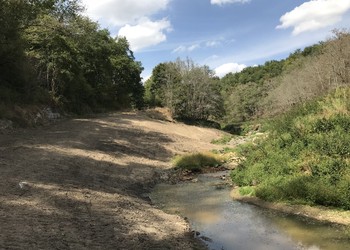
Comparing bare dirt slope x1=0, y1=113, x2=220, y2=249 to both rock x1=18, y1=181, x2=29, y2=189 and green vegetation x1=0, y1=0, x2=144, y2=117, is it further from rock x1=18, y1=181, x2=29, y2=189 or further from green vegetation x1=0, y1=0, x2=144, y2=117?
green vegetation x1=0, y1=0, x2=144, y2=117

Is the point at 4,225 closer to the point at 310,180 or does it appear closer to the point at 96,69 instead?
the point at 310,180

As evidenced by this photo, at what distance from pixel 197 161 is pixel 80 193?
13.3 meters

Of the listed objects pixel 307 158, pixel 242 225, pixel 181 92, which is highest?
pixel 181 92

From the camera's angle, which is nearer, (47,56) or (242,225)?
(242,225)

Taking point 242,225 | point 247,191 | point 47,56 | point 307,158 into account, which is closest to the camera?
point 242,225

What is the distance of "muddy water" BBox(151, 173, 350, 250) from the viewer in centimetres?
1094

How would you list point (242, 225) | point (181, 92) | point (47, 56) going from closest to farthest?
point (242, 225), point (47, 56), point (181, 92)

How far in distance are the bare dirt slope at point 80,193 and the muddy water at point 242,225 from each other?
0.93m

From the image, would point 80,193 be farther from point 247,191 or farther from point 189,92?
point 189,92

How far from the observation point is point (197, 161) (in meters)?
26.4

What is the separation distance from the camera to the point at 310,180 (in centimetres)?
1526

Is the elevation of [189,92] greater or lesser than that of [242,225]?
greater

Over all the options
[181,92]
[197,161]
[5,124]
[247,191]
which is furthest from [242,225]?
[181,92]

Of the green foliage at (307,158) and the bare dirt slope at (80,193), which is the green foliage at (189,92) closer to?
the bare dirt slope at (80,193)
